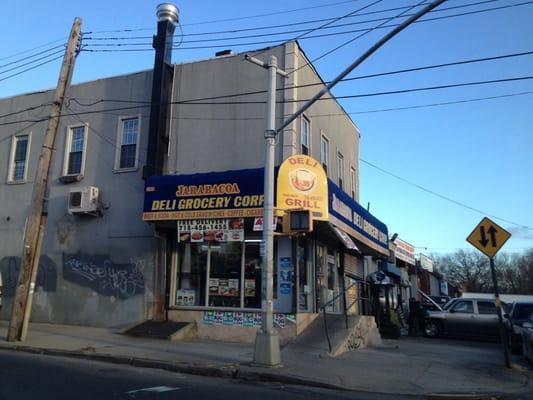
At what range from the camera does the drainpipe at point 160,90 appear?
16438mm

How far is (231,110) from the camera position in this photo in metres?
16.4

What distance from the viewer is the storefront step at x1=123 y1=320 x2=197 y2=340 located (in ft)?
47.3

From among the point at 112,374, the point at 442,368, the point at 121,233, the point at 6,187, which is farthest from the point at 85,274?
the point at 442,368

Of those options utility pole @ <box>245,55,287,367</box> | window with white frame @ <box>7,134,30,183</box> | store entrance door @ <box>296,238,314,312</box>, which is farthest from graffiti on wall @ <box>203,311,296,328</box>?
window with white frame @ <box>7,134,30,183</box>

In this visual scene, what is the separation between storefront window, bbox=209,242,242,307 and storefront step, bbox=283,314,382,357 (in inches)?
96.4

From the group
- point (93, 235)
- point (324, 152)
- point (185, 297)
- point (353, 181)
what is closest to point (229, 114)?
point (324, 152)

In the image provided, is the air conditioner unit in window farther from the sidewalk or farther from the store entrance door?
the store entrance door

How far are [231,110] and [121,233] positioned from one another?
5.37 m

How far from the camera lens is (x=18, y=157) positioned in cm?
1966

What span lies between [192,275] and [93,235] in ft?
12.7

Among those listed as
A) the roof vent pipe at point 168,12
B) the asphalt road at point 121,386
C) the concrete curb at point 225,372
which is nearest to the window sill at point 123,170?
the roof vent pipe at point 168,12

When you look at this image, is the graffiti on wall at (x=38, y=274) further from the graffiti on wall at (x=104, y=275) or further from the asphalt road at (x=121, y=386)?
the asphalt road at (x=121, y=386)

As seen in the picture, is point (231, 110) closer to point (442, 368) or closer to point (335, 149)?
point (335, 149)

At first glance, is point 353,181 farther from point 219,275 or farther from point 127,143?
point 127,143
